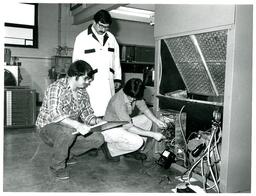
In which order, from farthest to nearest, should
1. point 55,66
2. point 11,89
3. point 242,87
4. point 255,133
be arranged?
point 55,66 → point 11,89 → point 242,87 → point 255,133

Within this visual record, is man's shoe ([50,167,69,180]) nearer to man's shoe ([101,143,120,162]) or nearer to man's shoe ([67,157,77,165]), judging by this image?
man's shoe ([67,157,77,165])

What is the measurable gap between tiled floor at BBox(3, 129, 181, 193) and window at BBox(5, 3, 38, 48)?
3452 mm

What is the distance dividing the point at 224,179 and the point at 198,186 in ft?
0.84

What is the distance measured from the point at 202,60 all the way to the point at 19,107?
325 cm

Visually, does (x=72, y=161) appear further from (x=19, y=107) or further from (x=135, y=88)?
(x=19, y=107)

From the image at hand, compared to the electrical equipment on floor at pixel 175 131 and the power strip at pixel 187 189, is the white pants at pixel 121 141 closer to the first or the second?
the electrical equipment on floor at pixel 175 131

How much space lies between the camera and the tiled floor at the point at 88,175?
2.25 metres

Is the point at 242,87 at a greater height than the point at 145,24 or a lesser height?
Result: lesser

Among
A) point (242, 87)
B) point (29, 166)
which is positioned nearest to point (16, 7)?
point (29, 166)

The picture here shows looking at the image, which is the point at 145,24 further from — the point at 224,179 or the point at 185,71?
the point at 224,179

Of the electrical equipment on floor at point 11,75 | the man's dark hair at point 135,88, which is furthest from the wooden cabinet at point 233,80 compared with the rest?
the electrical equipment on floor at point 11,75

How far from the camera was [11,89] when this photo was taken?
451 cm

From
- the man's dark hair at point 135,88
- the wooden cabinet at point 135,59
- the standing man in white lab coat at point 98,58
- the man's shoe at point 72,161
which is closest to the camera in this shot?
the man's dark hair at point 135,88

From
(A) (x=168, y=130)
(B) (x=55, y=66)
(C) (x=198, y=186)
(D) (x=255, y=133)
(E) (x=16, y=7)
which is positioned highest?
(E) (x=16, y=7)
